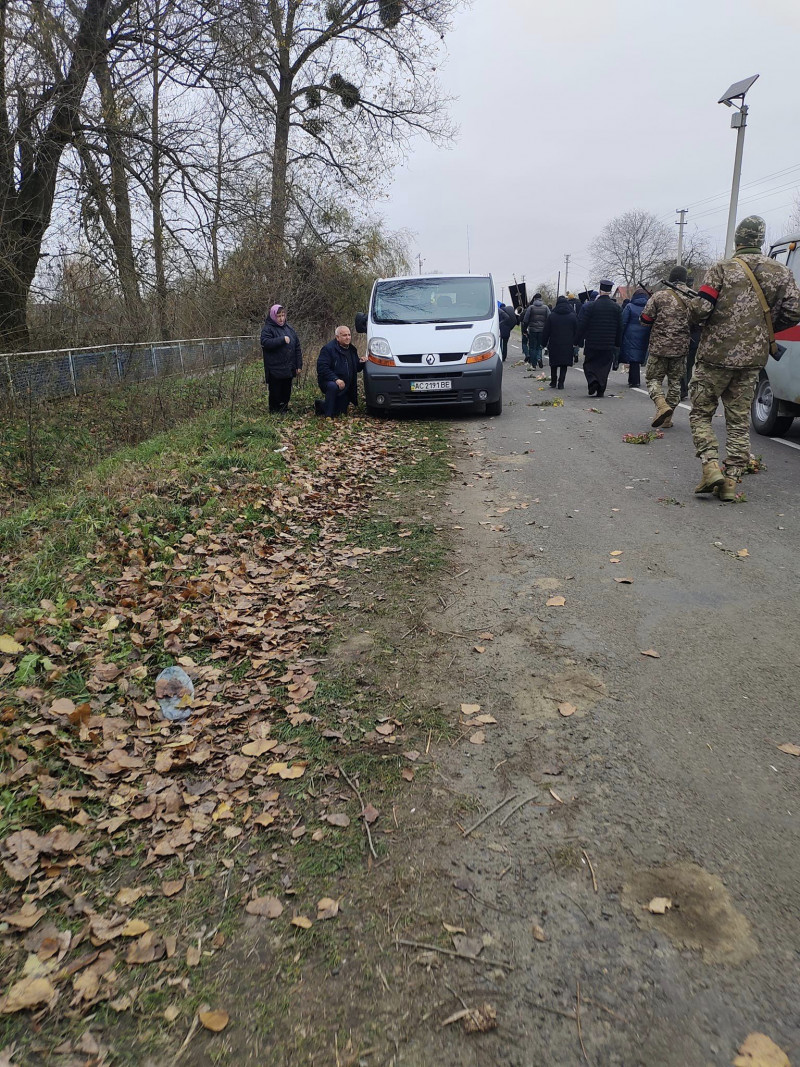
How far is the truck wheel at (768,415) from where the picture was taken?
960cm

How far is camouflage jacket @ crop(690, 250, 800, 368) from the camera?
22.9 ft

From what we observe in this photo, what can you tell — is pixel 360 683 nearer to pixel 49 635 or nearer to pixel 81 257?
pixel 49 635

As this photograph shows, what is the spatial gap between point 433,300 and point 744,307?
6.18 m

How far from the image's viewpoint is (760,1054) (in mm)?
1902

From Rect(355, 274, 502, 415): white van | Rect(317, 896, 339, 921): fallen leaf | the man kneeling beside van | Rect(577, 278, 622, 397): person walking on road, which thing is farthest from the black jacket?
Rect(317, 896, 339, 921): fallen leaf

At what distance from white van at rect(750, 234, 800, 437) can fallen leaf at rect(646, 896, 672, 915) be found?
779 cm

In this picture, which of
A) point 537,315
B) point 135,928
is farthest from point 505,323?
point 135,928

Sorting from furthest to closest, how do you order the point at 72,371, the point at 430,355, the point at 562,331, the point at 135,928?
the point at 562,331
the point at 72,371
the point at 430,355
the point at 135,928

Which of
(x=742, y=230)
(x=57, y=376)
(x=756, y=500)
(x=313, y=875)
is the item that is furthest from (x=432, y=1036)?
(x=57, y=376)

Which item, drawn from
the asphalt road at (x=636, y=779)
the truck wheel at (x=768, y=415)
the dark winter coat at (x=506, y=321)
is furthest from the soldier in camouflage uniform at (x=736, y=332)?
the dark winter coat at (x=506, y=321)

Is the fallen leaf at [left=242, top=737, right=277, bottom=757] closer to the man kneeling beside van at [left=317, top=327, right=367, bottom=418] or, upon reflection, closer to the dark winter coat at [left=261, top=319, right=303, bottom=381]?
the dark winter coat at [left=261, top=319, right=303, bottom=381]

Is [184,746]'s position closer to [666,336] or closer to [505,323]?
[666,336]

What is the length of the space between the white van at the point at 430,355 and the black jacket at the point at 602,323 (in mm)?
2435

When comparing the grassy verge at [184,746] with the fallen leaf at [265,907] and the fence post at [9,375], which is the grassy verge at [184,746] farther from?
the fence post at [9,375]
